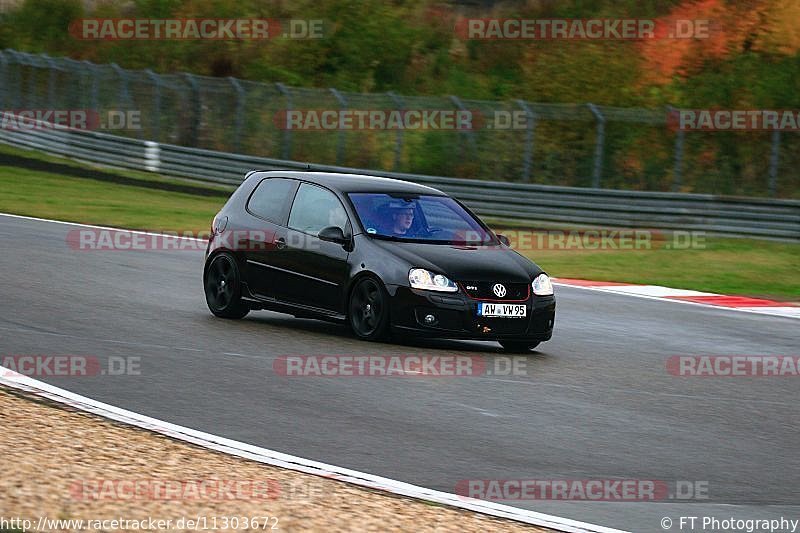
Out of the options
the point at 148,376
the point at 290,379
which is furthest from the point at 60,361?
the point at 290,379

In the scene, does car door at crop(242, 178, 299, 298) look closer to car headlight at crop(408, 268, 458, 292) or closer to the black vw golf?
the black vw golf

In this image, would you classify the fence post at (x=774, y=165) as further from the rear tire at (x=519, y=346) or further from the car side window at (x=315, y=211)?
the car side window at (x=315, y=211)

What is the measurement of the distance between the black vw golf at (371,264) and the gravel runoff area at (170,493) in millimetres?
4302

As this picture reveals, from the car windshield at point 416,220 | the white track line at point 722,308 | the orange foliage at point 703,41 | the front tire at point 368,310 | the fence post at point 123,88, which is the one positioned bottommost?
the white track line at point 722,308

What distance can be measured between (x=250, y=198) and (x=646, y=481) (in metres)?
6.98

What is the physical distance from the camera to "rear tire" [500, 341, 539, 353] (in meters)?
12.7

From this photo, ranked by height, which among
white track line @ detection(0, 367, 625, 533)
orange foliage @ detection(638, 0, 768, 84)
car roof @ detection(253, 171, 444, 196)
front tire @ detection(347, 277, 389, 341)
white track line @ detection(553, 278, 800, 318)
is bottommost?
white track line @ detection(0, 367, 625, 533)

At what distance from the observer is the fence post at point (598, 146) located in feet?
93.7

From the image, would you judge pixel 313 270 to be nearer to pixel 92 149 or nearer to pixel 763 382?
pixel 763 382

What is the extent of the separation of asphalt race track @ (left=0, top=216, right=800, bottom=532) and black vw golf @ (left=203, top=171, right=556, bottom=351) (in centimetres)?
30

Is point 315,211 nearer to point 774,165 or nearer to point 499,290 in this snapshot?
point 499,290

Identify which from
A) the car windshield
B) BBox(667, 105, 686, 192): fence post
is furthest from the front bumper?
BBox(667, 105, 686, 192): fence post

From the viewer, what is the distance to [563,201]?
1126 inches

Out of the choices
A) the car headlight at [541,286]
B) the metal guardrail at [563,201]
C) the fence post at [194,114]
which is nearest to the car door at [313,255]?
the car headlight at [541,286]
